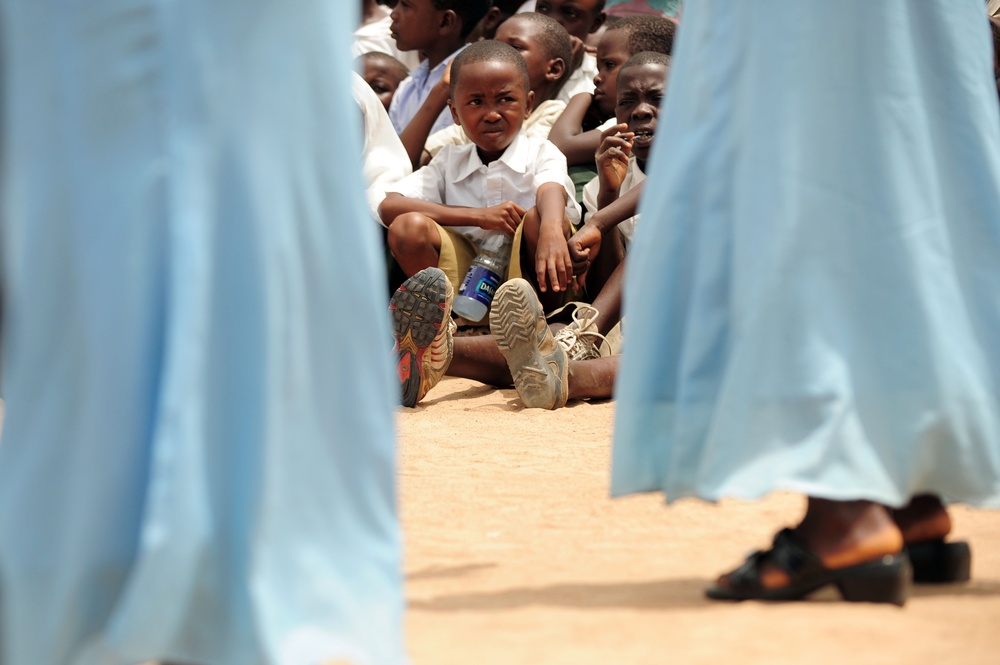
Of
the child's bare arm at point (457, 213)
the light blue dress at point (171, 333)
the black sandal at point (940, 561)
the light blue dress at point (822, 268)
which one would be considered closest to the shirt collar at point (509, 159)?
the child's bare arm at point (457, 213)

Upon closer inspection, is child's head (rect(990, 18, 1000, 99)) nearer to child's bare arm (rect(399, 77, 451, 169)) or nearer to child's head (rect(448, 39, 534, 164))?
child's head (rect(448, 39, 534, 164))

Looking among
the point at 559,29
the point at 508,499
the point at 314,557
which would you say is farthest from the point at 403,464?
the point at 559,29

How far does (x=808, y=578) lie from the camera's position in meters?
2.00

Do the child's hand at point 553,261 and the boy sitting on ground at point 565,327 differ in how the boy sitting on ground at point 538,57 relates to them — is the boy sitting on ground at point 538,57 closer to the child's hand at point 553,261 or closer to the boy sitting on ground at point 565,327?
the boy sitting on ground at point 565,327

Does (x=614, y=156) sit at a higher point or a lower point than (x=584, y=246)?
higher

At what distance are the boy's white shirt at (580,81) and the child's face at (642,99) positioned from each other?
94 cm

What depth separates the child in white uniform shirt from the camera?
16.8 ft

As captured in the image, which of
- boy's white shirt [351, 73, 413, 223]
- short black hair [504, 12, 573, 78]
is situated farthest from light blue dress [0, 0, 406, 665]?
short black hair [504, 12, 573, 78]

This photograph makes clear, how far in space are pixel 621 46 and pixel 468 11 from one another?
1.37 metres

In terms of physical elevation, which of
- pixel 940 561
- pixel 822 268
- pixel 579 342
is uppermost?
pixel 822 268

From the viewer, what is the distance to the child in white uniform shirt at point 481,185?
16.8 feet

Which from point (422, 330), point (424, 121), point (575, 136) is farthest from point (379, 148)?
point (422, 330)

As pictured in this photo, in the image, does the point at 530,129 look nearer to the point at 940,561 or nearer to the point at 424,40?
the point at 424,40

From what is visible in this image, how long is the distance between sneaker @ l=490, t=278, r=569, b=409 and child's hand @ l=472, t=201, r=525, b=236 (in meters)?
0.78
